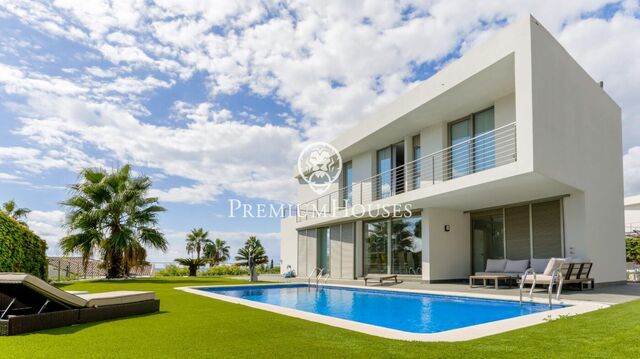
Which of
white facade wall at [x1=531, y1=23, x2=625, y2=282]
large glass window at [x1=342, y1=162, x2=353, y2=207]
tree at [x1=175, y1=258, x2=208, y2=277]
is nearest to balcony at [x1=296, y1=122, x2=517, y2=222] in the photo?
large glass window at [x1=342, y1=162, x2=353, y2=207]

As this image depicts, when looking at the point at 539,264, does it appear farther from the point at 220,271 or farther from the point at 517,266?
the point at 220,271

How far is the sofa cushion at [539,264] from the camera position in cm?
1198

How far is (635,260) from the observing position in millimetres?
19688

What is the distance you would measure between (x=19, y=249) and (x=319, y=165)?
569 inches

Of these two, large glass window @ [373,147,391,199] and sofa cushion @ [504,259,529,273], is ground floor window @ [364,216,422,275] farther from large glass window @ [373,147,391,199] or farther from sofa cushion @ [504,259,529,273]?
sofa cushion @ [504,259,529,273]

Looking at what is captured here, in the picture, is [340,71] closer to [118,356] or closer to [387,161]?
[387,161]

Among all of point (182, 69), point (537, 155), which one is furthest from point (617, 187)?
point (182, 69)

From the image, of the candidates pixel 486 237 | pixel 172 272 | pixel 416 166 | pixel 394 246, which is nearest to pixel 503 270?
pixel 486 237

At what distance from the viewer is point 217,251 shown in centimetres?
4531

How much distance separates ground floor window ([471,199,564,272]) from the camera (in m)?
12.3

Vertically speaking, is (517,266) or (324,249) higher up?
(517,266)

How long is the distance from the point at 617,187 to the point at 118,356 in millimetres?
14435

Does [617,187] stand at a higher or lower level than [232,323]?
higher

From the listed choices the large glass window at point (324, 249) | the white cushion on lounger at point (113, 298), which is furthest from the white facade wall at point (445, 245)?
the white cushion on lounger at point (113, 298)
